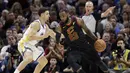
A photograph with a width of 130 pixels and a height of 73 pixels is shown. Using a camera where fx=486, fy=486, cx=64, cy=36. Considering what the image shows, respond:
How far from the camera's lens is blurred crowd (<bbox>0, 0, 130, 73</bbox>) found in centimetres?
1348

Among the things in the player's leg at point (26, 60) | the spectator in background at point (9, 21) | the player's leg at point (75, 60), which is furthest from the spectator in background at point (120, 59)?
the spectator in background at point (9, 21)

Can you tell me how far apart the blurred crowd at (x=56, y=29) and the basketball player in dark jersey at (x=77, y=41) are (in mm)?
1068

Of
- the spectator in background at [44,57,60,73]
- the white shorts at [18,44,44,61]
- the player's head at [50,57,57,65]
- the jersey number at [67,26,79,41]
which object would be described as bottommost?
the spectator in background at [44,57,60,73]

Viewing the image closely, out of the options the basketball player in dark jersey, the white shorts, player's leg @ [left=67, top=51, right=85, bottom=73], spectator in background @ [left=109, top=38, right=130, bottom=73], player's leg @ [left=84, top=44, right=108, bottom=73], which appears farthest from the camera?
spectator in background @ [left=109, top=38, right=130, bottom=73]

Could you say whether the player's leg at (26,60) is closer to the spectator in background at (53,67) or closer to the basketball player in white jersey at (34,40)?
the basketball player in white jersey at (34,40)

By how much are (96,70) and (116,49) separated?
1.97m

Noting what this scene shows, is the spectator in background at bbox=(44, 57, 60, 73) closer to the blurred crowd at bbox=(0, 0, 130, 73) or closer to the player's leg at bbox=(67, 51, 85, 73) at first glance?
the blurred crowd at bbox=(0, 0, 130, 73)

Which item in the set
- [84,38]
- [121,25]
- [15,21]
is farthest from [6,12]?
[84,38]

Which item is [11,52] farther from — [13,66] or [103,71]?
[103,71]

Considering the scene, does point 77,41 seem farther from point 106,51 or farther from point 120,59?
point 106,51

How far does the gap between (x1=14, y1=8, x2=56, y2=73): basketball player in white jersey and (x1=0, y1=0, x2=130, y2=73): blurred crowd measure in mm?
547

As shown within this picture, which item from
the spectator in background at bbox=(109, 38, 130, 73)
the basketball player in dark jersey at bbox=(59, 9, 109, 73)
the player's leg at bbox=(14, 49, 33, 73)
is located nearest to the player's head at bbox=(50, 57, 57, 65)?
the spectator in background at bbox=(109, 38, 130, 73)

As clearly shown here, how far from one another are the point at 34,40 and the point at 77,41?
1.07 meters

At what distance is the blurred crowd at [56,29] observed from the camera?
1348 cm
